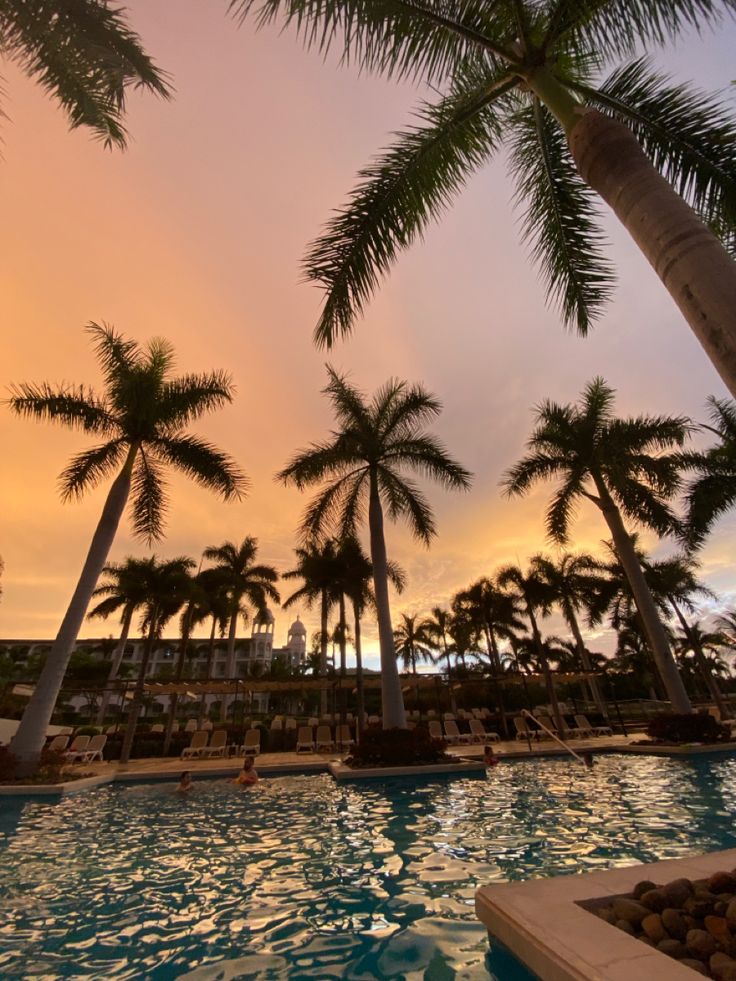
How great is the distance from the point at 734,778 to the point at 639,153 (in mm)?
12380

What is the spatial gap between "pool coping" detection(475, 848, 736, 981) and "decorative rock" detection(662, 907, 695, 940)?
26cm

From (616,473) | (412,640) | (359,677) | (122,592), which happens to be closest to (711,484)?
(616,473)

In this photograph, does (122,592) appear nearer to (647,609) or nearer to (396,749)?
(396,749)

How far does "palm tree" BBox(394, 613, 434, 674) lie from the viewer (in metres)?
48.7

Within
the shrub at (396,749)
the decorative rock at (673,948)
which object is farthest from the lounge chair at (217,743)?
the decorative rock at (673,948)

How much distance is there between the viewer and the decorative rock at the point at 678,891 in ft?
9.71

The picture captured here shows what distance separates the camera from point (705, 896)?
2.97 metres

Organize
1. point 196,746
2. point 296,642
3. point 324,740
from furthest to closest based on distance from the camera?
point 296,642
point 324,740
point 196,746

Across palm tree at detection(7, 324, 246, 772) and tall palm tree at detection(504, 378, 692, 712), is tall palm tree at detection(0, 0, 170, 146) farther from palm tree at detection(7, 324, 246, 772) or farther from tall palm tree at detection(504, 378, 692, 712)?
tall palm tree at detection(504, 378, 692, 712)

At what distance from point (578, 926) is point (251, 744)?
2039 centimetres

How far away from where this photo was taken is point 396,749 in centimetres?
1352

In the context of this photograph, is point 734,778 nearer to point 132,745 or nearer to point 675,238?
point 675,238

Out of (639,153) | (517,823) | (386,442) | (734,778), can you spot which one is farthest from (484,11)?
(734,778)

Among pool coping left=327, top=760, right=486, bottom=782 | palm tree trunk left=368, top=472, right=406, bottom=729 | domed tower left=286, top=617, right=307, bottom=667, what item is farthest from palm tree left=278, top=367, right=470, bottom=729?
domed tower left=286, top=617, right=307, bottom=667
